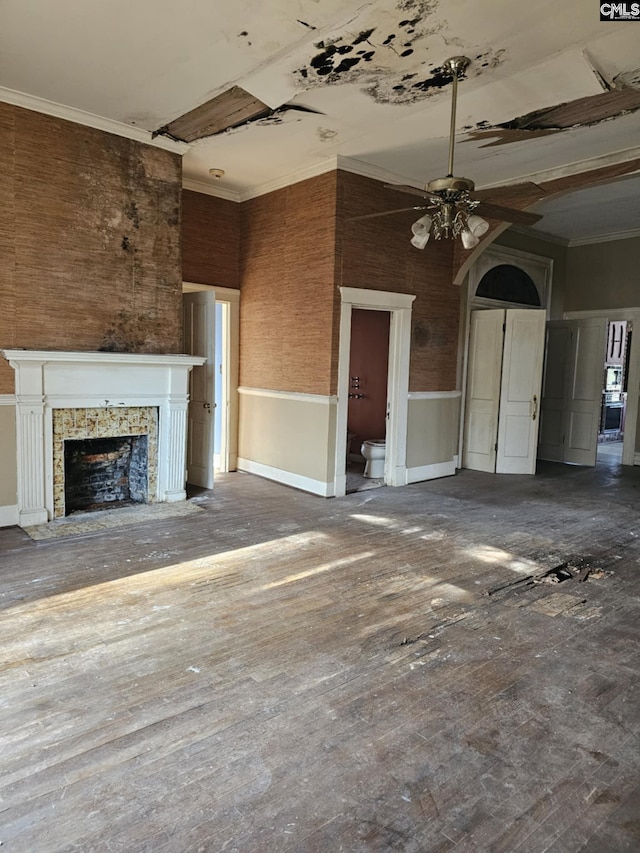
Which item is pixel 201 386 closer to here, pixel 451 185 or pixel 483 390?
pixel 451 185

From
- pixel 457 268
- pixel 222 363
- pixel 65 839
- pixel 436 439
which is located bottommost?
pixel 65 839

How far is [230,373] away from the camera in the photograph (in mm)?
7082

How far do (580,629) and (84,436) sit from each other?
410cm

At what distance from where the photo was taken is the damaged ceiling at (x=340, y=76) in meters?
3.27

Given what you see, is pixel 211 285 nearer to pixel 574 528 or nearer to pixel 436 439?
pixel 436 439

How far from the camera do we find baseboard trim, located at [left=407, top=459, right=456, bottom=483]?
6.64 metres

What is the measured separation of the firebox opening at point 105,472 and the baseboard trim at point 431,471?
118 inches

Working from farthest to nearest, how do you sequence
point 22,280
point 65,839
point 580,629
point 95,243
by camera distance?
point 95,243 < point 22,280 < point 580,629 < point 65,839

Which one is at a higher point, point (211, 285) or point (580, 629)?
point (211, 285)

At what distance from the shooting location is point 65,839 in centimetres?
167

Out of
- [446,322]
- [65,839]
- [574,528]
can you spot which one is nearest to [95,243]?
[446,322]

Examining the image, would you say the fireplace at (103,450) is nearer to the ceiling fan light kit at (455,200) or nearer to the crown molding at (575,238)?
the ceiling fan light kit at (455,200)

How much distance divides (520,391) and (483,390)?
0.46 metres

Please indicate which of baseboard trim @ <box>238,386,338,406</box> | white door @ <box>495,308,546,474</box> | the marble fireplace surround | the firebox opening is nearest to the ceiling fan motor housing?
baseboard trim @ <box>238,386,338,406</box>
